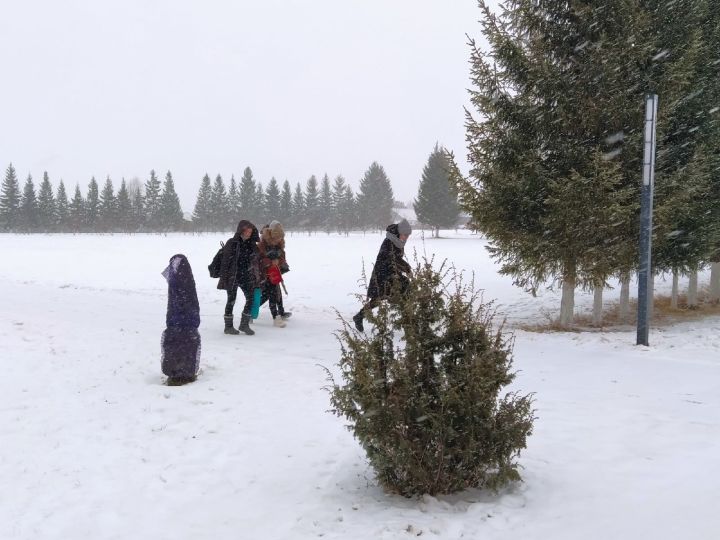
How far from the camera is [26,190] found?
72438 millimetres

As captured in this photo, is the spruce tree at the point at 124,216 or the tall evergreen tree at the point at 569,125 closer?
the tall evergreen tree at the point at 569,125

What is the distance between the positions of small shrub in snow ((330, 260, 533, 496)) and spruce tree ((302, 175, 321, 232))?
259 ft

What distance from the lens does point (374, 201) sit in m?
79.4

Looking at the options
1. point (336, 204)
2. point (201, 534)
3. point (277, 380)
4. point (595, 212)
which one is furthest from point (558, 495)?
point (336, 204)

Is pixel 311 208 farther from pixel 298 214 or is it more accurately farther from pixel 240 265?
pixel 240 265

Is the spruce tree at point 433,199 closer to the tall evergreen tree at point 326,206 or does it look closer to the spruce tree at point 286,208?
the tall evergreen tree at point 326,206

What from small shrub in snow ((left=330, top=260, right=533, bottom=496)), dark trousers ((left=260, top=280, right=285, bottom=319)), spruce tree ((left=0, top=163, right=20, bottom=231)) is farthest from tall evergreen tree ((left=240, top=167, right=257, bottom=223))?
small shrub in snow ((left=330, top=260, right=533, bottom=496))

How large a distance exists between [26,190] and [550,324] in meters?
81.0

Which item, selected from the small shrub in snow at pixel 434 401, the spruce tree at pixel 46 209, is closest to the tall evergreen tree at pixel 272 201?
the spruce tree at pixel 46 209

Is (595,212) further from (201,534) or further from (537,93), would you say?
(201,534)

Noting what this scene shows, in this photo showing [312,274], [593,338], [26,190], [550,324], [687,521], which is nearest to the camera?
[687,521]

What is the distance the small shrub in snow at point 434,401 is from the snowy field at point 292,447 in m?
0.21

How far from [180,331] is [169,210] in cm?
7440

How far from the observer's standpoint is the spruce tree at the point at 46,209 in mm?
72125
